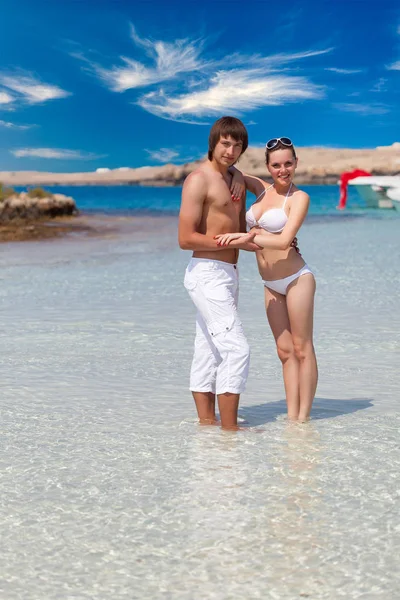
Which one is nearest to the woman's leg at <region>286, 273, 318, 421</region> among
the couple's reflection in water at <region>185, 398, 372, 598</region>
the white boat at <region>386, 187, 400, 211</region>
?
the couple's reflection in water at <region>185, 398, 372, 598</region>

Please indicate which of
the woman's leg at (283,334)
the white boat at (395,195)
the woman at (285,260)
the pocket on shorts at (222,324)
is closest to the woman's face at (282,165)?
the woman at (285,260)

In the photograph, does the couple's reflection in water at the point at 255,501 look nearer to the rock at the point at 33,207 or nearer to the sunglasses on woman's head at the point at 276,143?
the sunglasses on woman's head at the point at 276,143

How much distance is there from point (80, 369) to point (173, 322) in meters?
2.13

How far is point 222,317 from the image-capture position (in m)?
4.80

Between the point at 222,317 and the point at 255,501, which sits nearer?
the point at 255,501

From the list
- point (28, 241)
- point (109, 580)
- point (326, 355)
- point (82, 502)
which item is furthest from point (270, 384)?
point (28, 241)

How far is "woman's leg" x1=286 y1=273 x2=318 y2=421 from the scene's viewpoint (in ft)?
16.3

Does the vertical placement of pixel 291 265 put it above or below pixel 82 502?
above

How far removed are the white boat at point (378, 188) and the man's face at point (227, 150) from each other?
31.0 meters

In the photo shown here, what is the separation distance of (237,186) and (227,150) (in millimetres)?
209

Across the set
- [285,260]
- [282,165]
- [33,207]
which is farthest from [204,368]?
[33,207]

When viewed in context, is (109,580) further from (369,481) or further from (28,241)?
(28,241)

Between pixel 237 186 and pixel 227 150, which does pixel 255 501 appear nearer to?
pixel 237 186

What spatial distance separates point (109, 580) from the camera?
10.5 feet
